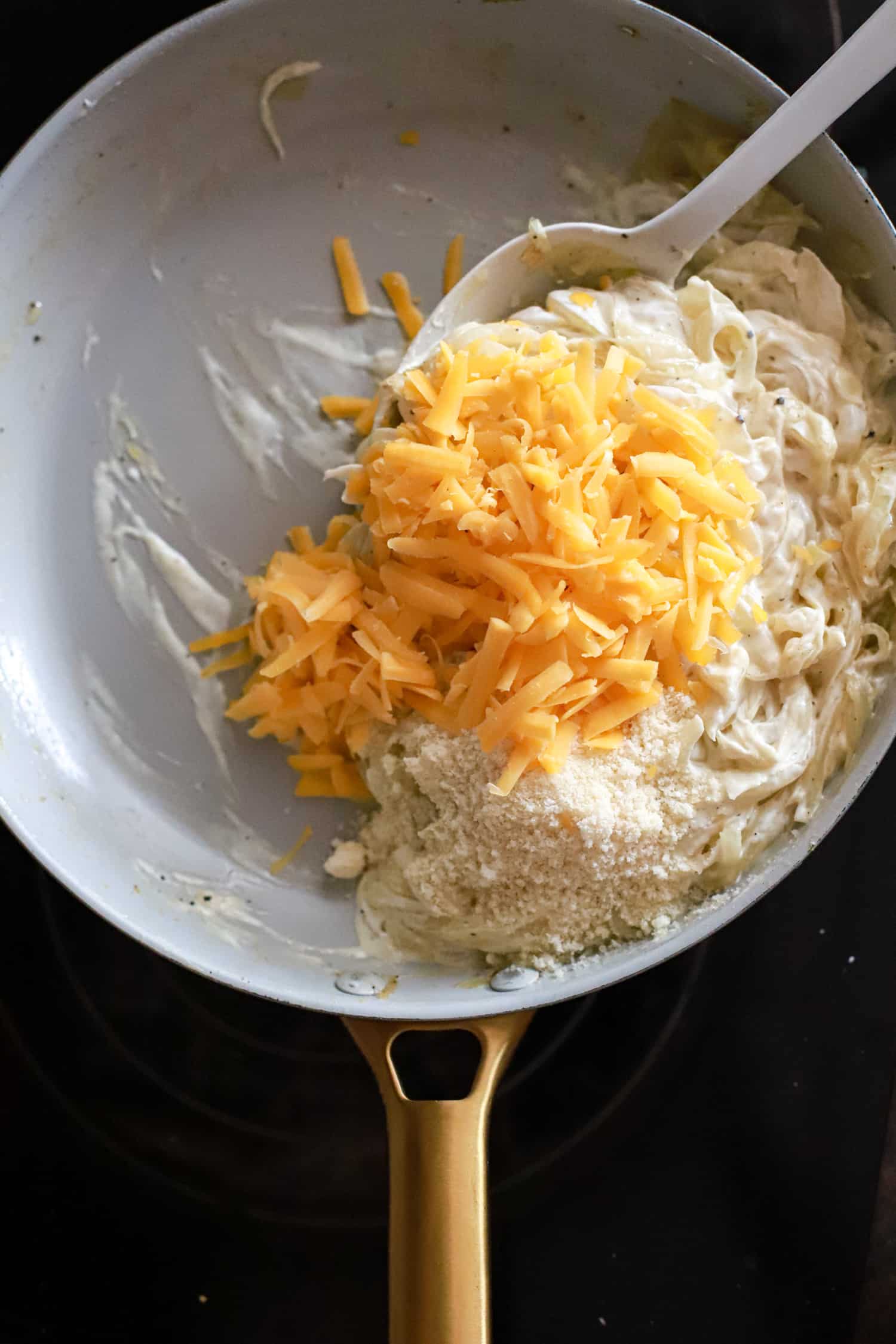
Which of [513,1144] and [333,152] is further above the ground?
[333,152]

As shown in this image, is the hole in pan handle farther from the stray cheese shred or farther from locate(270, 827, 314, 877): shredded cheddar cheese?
the stray cheese shred

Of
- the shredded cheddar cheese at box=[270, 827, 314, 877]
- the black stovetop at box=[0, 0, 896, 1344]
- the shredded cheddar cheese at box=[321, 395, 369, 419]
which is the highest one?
the shredded cheddar cheese at box=[321, 395, 369, 419]

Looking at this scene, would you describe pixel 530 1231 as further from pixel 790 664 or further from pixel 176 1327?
pixel 790 664

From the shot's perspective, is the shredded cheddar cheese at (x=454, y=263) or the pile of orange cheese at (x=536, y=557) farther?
the shredded cheddar cheese at (x=454, y=263)

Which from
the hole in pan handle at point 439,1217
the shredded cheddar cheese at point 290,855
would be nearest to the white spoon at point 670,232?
the shredded cheddar cheese at point 290,855

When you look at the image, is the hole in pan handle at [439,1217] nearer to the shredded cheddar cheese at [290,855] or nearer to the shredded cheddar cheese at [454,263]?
the shredded cheddar cheese at [290,855]

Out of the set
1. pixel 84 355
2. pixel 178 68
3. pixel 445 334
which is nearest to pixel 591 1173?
pixel 445 334

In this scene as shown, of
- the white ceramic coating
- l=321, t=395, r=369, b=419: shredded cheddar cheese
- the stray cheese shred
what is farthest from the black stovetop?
l=321, t=395, r=369, b=419: shredded cheddar cheese
